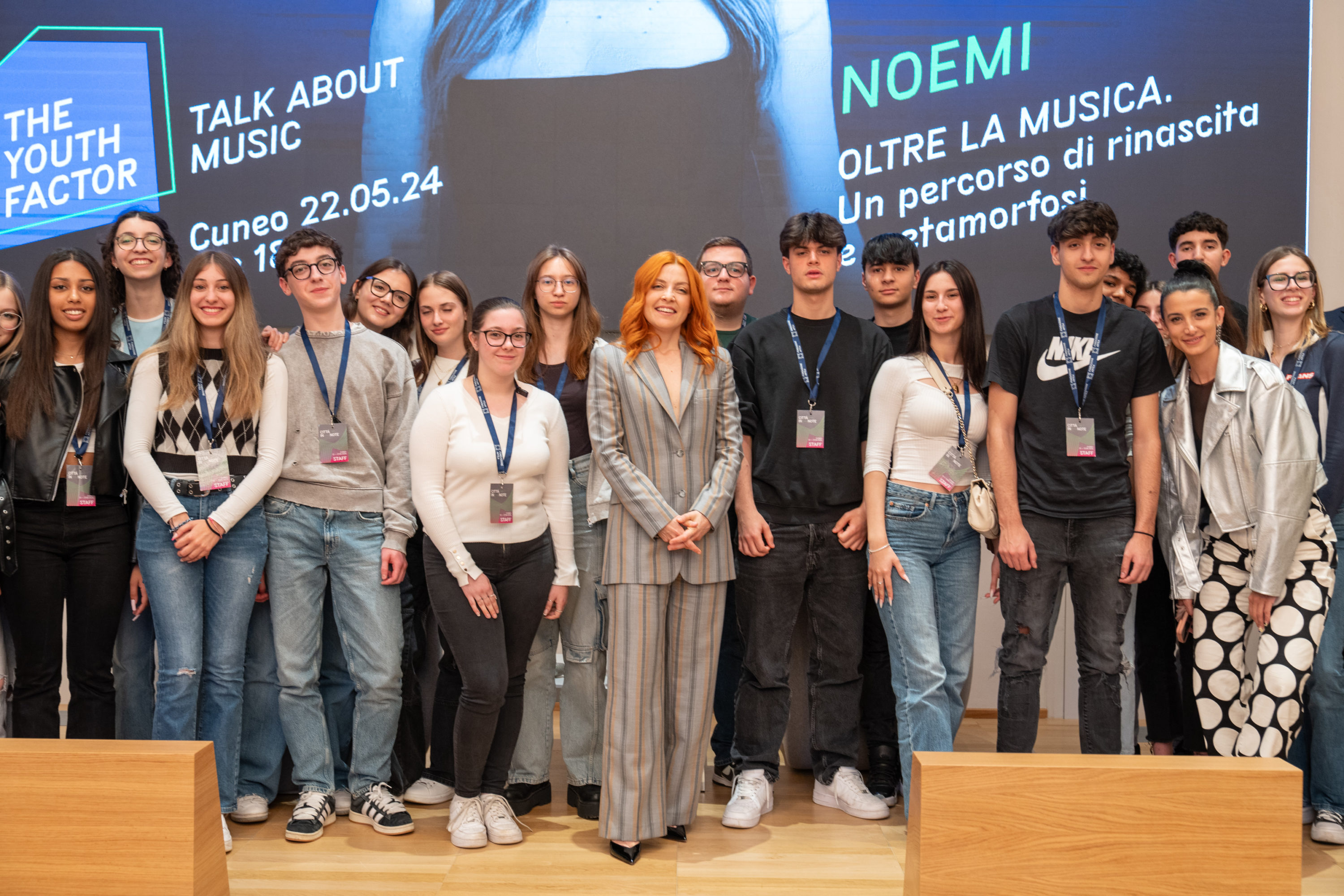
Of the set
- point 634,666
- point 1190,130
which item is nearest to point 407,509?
point 634,666

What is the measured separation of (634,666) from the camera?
2723mm

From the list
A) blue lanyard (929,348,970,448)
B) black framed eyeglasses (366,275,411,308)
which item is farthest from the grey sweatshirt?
blue lanyard (929,348,970,448)

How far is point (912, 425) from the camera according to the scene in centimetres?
294

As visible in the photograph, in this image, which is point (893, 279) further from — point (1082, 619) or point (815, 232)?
point (1082, 619)

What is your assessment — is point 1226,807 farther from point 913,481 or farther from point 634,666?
point 634,666

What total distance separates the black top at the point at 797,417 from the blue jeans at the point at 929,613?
18cm

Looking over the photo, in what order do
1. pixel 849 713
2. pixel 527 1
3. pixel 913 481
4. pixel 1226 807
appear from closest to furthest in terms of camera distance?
pixel 1226 807
pixel 913 481
pixel 849 713
pixel 527 1

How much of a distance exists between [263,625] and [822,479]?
70.0 inches

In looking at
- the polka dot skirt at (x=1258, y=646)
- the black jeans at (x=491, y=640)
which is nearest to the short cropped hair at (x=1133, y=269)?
the polka dot skirt at (x=1258, y=646)

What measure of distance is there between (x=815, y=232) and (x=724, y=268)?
17.7 inches

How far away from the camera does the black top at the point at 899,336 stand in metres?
3.28

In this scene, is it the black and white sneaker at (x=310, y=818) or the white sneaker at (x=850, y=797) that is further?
the white sneaker at (x=850, y=797)

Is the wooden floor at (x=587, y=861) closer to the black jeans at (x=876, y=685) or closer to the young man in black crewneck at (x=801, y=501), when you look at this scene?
the young man in black crewneck at (x=801, y=501)

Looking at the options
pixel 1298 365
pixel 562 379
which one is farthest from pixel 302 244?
pixel 1298 365
